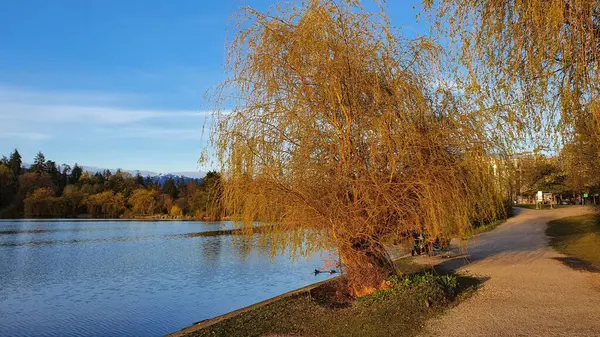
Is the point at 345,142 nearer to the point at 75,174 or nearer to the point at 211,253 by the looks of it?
the point at 211,253

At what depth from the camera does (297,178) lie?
9336 mm

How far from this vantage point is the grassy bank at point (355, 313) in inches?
307

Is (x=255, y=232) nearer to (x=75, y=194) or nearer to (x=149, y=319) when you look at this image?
(x=149, y=319)

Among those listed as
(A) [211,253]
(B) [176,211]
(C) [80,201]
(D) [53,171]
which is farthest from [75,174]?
(A) [211,253]

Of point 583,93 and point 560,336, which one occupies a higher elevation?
Result: point 583,93

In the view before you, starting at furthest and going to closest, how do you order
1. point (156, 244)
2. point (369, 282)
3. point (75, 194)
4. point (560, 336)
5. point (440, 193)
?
point (75, 194) → point (156, 244) → point (369, 282) → point (440, 193) → point (560, 336)

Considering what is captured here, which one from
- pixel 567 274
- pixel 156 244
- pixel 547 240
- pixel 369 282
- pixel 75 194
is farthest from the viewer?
pixel 75 194

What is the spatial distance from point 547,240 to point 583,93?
55.3ft

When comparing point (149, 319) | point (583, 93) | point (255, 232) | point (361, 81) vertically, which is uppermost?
point (361, 81)

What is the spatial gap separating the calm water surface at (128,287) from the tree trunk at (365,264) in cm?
185

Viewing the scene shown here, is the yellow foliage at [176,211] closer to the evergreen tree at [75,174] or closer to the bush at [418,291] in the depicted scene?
the evergreen tree at [75,174]

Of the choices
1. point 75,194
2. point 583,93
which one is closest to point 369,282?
point 583,93

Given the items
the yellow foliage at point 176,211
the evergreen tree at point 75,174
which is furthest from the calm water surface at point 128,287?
the evergreen tree at point 75,174

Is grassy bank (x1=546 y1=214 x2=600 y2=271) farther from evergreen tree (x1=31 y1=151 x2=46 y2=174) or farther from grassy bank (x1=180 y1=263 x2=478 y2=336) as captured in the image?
A: evergreen tree (x1=31 y1=151 x2=46 y2=174)
